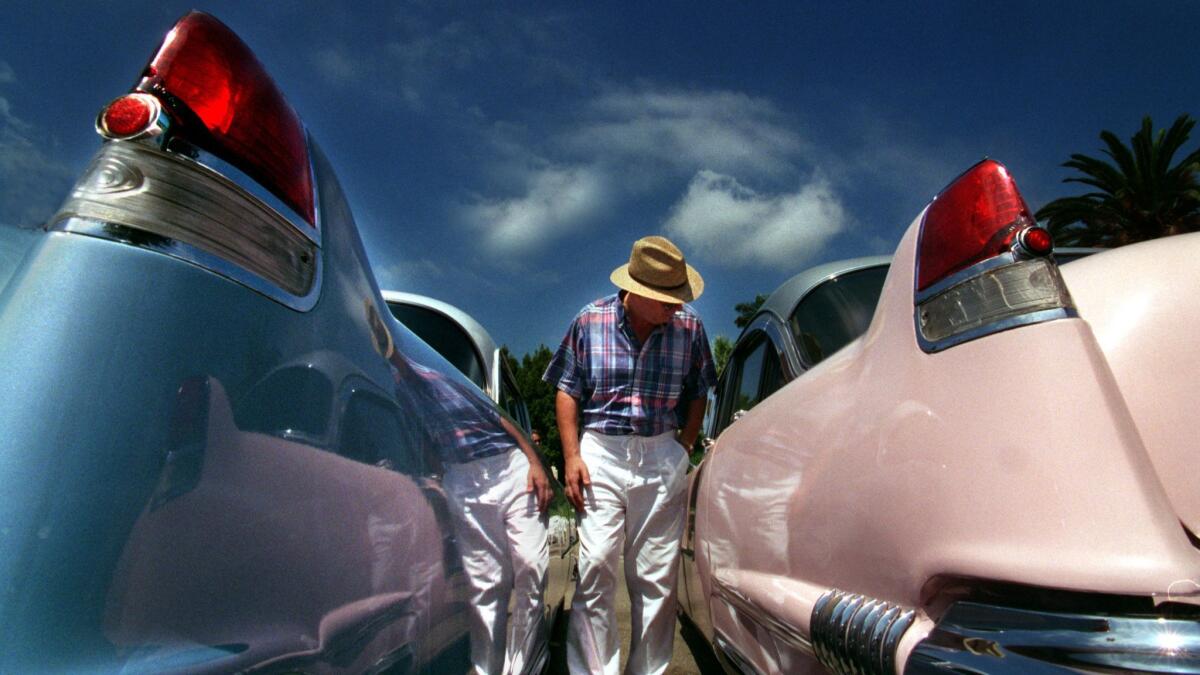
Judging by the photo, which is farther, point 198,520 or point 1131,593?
point 1131,593

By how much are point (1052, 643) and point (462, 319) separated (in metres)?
3.72

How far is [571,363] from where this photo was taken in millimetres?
3137

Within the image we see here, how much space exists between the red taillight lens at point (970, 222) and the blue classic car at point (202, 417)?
88cm

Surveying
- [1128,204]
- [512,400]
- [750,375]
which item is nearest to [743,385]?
[750,375]

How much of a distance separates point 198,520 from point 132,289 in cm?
24

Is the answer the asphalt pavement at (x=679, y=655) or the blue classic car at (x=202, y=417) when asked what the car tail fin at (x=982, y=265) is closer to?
the blue classic car at (x=202, y=417)

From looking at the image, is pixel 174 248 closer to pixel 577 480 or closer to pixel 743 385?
pixel 577 480

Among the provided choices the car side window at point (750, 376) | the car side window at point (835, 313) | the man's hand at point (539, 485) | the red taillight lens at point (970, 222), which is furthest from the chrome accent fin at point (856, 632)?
the car side window at point (750, 376)

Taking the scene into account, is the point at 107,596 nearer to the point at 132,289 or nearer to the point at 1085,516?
the point at 132,289

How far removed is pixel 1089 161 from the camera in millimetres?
10969

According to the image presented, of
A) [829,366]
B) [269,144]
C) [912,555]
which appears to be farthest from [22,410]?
[829,366]

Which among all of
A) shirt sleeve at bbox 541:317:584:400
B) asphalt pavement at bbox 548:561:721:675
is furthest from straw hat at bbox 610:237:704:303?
asphalt pavement at bbox 548:561:721:675

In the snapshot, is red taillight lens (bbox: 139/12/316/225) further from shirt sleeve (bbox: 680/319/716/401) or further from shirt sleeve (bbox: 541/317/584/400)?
shirt sleeve (bbox: 680/319/716/401)

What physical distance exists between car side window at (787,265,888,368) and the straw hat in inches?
19.0
